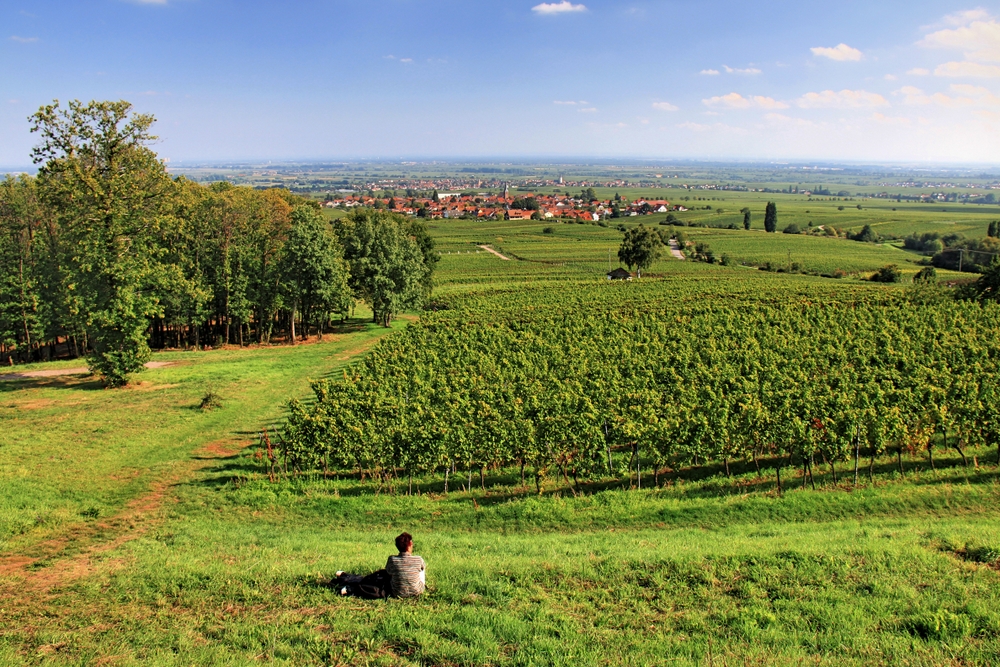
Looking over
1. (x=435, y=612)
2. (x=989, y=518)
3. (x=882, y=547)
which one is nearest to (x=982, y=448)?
(x=989, y=518)

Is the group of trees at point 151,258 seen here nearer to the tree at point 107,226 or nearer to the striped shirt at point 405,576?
the tree at point 107,226

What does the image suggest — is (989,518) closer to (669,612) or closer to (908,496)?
(908,496)

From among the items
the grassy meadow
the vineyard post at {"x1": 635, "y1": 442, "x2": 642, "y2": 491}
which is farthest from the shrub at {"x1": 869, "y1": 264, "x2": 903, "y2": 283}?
the vineyard post at {"x1": 635, "y1": 442, "x2": 642, "y2": 491}

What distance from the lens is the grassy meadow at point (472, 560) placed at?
8.76 meters

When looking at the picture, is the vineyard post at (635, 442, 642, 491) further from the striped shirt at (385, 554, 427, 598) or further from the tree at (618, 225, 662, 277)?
the tree at (618, 225, 662, 277)

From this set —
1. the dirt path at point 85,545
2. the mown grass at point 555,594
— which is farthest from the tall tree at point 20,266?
the mown grass at point 555,594

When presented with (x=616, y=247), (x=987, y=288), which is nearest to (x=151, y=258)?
(x=987, y=288)

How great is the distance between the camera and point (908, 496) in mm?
16938

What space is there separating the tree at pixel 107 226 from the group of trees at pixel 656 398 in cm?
1123

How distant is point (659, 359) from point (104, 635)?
24265 millimetres

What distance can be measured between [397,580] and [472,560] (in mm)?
2304

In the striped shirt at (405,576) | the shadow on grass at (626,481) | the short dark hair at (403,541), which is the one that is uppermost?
the short dark hair at (403,541)

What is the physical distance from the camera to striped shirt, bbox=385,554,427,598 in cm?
1007

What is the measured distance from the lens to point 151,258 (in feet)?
107
